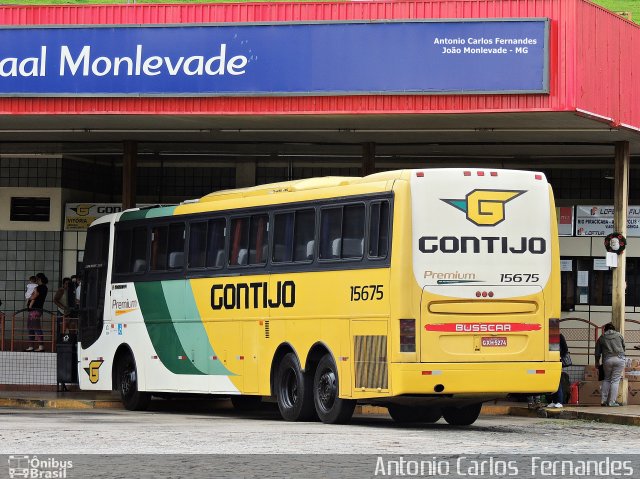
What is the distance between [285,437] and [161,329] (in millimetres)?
8637

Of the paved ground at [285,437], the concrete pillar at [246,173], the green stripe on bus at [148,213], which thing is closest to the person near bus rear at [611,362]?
the paved ground at [285,437]

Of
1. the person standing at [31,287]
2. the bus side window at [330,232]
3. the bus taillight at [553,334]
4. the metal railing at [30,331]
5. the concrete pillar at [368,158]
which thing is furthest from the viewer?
the person standing at [31,287]

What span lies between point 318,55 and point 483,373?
9.39m

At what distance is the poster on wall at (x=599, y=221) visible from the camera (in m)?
34.7

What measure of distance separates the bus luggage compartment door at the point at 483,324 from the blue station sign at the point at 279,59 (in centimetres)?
723

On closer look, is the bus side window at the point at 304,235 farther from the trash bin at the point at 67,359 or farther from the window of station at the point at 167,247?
the trash bin at the point at 67,359

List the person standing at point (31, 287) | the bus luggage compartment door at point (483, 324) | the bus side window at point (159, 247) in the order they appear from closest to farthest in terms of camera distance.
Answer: the bus luggage compartment door at point (483, 324)
the bus side window at point (159, 247)
the person standing at point (31, 287)

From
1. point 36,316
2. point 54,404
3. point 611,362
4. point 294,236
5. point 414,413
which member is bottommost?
point 54,404

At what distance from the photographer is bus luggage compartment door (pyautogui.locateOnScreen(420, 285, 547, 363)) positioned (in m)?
18.8

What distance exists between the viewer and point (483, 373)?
Result: 1900 centimetres

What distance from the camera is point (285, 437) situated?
16641 millimetres

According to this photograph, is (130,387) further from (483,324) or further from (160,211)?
(483,324)

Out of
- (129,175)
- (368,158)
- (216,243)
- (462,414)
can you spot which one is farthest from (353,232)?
(129,175)

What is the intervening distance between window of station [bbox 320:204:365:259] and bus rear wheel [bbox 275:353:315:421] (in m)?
1.79
